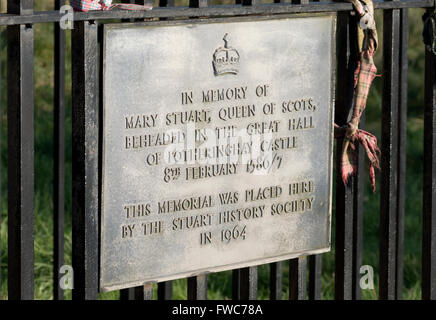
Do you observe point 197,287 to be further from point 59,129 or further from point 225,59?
point 59,129

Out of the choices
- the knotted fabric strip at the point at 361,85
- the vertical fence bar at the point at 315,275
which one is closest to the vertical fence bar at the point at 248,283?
the vertical fence bar at the point at 315,275

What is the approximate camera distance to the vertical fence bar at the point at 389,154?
3.42 m

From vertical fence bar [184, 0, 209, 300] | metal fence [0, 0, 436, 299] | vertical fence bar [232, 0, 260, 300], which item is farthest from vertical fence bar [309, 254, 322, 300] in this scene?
vertical fence bar [184, 0, 209, 300]

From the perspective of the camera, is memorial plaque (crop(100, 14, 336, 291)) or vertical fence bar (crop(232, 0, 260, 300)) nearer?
memorial plaque (crop(100, 14, 336, 291))

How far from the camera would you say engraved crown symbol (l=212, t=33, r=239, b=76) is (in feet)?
9.73

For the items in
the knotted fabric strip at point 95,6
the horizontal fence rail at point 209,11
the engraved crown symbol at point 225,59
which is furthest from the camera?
the engraved crown symbol at point 225,59

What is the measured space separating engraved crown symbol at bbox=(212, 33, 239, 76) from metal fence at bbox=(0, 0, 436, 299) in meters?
0.10

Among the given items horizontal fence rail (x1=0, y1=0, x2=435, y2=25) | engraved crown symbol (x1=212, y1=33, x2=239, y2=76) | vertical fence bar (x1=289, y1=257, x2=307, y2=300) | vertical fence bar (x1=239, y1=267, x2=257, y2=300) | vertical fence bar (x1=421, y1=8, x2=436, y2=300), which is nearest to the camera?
horizontal fence rail (x1=0, y1=0, x2=435, y2=25)

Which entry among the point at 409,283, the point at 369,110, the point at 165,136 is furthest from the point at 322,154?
the point at 369,110

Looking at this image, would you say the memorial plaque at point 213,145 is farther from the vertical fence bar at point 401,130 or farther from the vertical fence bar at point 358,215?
the vertical fence bar at point 401,130

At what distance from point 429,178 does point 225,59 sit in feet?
3.32

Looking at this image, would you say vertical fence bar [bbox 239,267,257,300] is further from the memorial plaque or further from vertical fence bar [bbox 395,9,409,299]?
vertical fence bar [bbox 395,9,409,299]

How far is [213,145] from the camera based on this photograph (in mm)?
3031
